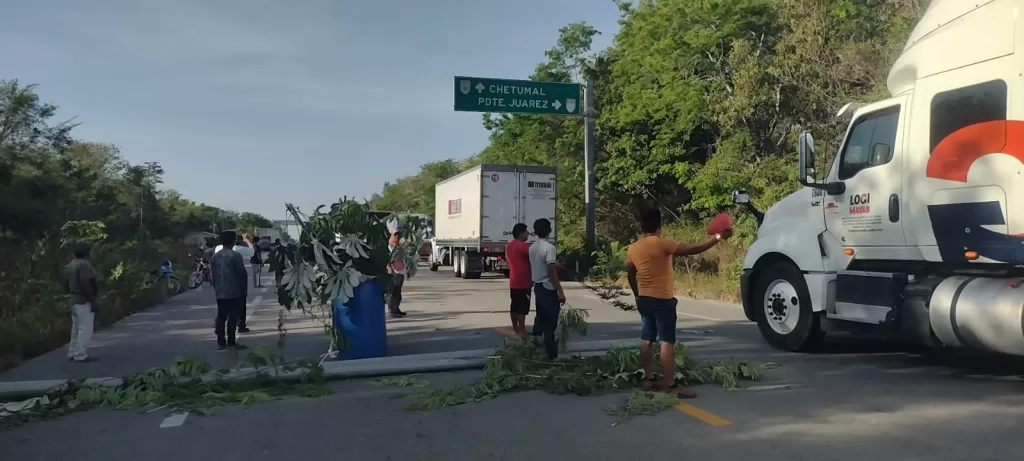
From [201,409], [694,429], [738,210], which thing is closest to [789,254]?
[694,429]

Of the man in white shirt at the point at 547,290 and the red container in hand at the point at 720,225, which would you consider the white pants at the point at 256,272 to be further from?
the red container in hand at the point at 720,225

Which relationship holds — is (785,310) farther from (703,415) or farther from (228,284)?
(228,284)

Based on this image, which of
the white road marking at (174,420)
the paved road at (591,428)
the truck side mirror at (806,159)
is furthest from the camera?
the truck side mirror at (806,159)

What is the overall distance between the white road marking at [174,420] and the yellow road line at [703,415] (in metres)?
4.22

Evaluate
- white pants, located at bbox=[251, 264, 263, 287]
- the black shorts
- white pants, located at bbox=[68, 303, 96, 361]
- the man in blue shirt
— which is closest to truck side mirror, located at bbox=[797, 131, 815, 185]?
the black shorts

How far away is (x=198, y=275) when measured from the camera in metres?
24.5

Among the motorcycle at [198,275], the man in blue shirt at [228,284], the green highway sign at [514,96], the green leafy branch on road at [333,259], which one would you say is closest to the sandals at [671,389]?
the green leafy branch on road at [333,259]

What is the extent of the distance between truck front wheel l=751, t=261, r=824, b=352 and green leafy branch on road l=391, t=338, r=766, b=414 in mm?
1259

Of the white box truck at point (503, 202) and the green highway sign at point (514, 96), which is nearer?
the green highway sign at point (514, 96)

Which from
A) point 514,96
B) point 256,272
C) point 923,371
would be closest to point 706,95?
point 514,96

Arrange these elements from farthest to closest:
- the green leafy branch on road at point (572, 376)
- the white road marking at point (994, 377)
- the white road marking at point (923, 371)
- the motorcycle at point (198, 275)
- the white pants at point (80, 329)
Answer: the motorcycle at point (198, 275) → the white pants at point (80, 329) → the white road marking at point (923, 371) → the white road marking at point (994, 377) → the green leafy branch on road at point (572, 376)

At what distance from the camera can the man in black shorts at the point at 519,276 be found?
10195mm

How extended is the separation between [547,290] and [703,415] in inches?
105

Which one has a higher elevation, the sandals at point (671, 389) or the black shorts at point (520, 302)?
the black shorts at point (520, 302)
